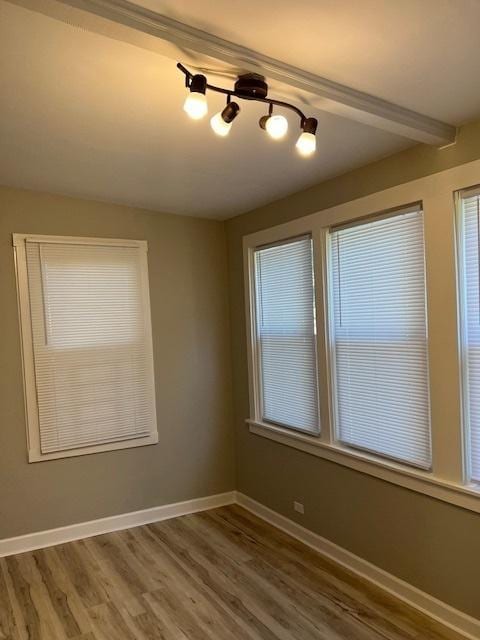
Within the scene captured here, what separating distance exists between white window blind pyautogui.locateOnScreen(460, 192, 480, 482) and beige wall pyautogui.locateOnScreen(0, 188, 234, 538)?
2259mm

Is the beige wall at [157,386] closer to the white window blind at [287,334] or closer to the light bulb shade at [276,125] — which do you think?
the white window blind at [287,334]

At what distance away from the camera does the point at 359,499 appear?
2.90 meters

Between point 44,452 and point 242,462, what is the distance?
5.28ft

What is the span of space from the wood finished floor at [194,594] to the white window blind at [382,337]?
2.73 feet

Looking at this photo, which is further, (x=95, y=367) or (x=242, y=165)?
(x=95, y=367)

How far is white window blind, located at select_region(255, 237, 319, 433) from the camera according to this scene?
3289 millimetres

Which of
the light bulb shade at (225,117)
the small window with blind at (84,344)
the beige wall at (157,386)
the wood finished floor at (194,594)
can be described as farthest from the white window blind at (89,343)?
the light bulb shade at (225,117)

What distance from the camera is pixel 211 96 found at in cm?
195

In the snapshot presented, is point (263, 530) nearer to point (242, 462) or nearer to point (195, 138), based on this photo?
point (242, 462)

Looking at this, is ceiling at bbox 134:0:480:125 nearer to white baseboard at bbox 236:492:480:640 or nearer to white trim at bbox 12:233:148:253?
white trim at bbox 12:233:148:253

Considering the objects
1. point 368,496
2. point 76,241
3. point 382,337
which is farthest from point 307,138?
point 76,241

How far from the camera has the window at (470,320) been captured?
225cm

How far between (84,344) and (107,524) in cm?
140

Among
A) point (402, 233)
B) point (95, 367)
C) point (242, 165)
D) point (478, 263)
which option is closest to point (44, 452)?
point (95, 367)
